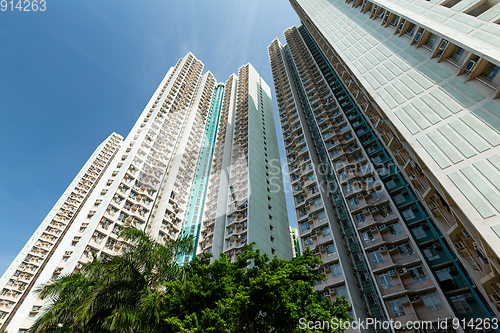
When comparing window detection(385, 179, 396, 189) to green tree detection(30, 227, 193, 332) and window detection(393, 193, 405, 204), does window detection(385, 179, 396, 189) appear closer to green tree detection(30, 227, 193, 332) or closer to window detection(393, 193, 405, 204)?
window detection(393, 193, 405, 204)

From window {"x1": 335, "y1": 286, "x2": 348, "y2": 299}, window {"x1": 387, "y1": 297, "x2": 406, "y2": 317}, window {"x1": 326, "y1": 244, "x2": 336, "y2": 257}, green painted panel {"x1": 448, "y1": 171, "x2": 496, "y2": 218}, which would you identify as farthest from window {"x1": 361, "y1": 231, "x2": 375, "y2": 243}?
green painted panel {"x1": 448, "y1": 171, "x2": 496, "y2": 218}

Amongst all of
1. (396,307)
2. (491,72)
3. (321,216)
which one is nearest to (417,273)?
(396,307)

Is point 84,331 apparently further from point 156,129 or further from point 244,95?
point 244,95

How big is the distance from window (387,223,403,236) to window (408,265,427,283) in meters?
3.41

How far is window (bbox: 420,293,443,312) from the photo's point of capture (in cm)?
1842

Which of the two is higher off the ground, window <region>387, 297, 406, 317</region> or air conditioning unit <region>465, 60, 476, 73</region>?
air conditioning unit <region>465, 60, 476, 73</region>

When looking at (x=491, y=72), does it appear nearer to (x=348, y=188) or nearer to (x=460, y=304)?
(x=460, y=304)

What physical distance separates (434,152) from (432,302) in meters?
12.8

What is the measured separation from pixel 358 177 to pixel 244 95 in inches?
1517

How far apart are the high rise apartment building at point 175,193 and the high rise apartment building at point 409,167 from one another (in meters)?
7.58

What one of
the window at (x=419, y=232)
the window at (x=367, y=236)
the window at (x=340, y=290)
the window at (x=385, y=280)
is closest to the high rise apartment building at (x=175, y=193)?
the window at (x=340, y=290)

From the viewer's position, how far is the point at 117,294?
35.2ft

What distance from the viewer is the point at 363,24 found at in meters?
30.2

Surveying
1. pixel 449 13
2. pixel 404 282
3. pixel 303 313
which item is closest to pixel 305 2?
pixel 449 13
